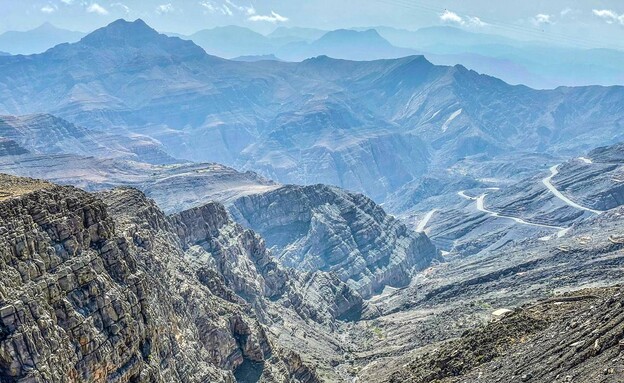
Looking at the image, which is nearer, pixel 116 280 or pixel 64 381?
pixel 64 381

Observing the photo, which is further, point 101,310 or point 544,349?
point 544,349

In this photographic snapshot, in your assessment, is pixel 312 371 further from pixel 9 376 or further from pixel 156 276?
pixel 9 376

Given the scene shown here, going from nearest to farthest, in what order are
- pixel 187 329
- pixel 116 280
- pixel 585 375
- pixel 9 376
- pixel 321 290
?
1. pixel 9 376
2. pixel 585 375
3. pixel 116 280
4. pixel 187 329
5. pixel 321 290

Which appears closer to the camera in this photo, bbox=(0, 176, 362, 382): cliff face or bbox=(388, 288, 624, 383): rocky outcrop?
bbox=(0, 176, 362, 382): cliff face

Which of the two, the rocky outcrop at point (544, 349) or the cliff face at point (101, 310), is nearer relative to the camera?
the cliff face at point (101, 310)

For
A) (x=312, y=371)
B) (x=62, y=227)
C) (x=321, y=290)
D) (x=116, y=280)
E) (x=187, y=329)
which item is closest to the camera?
(x=62, y=227)

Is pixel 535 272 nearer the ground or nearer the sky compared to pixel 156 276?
nearer the ground

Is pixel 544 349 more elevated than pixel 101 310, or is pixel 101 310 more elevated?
pixel 101 310

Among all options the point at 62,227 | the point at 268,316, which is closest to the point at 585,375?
the point at 62,227
